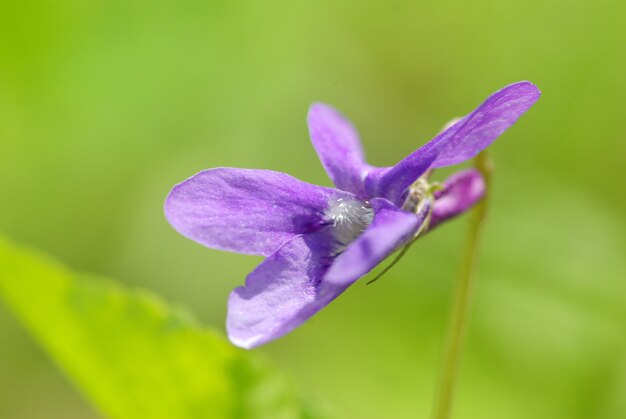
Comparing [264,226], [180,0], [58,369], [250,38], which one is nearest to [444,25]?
[250,38]

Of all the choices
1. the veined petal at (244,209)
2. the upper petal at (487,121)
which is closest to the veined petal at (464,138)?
the upper petal at (487,121)

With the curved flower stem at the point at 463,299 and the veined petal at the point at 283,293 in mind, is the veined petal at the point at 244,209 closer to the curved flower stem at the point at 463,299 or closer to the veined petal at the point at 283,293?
the veined petal at the point at 283,293

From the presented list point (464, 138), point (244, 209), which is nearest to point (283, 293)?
point (244, 209)

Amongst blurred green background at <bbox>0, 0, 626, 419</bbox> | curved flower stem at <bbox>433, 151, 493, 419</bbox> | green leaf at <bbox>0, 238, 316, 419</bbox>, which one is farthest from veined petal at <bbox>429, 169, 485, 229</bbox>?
blurred green background at <bbox>0, 0, 626, 419</bbox>

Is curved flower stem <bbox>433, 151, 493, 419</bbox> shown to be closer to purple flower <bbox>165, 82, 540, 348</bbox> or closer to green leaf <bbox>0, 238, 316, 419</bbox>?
purple flower <bbox>165, 82, 540, 348</bbox>

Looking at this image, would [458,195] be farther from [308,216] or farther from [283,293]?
[283,293]

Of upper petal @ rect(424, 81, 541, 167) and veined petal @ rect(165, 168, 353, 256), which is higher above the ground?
veined petal @ rect(165, 168, 353, 256)
